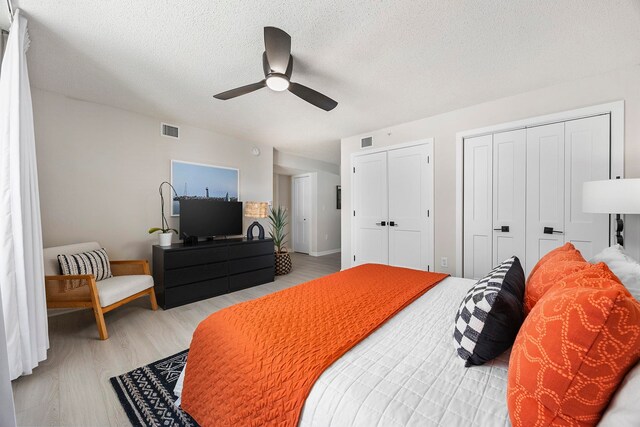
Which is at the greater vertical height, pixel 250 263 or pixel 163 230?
pixel 163 230

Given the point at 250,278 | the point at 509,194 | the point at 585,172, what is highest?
the point at 585,172

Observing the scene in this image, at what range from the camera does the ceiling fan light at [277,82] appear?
1.92 meters

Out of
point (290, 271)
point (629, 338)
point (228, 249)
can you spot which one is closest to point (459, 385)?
point (629, 338)

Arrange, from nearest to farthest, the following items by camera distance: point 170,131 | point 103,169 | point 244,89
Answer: point 244,89 → point 103,169 → point 170,131

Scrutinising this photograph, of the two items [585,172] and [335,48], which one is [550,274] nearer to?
[335,48]

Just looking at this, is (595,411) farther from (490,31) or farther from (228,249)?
(228,249)

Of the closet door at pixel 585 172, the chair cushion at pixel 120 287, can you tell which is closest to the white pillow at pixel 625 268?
the closet door at pixel 585 172

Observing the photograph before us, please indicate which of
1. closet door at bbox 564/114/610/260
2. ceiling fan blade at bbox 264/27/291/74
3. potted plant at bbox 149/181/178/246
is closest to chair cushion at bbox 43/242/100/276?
potted plant at bbox 149/181/178/246

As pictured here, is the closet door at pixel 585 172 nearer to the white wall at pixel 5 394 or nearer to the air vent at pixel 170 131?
the white wall at pixel 5 394

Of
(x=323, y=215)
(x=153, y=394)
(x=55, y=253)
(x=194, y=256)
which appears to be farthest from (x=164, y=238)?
(x=323, y=215)

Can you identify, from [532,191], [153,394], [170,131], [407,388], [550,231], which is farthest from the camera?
[170,131]

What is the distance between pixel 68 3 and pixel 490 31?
9.20ft

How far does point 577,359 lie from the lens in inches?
23.0

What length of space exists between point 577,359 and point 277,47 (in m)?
2.11
